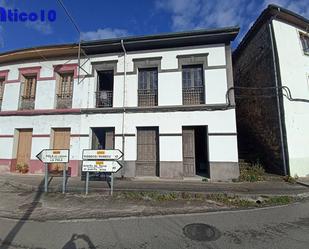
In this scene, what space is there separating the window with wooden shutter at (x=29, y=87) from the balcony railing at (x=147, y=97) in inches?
258

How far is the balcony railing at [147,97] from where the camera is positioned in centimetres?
1062

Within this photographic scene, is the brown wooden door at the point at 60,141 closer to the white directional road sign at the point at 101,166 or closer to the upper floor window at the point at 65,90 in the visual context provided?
the upper floor window at the point at 65,90

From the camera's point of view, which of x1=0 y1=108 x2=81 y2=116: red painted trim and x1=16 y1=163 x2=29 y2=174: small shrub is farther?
x1=16 y1=163 x2=29 y2=174: small shrub

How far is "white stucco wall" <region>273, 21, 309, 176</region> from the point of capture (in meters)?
9.51

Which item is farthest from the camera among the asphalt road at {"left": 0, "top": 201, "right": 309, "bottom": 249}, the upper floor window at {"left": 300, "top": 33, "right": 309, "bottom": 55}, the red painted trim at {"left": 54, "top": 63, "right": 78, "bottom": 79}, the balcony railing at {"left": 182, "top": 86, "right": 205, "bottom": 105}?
the red painted trim at {"left": 54, "top": 63, "right": 78, "bottom": 79}

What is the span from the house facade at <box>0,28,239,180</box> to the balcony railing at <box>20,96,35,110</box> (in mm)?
60

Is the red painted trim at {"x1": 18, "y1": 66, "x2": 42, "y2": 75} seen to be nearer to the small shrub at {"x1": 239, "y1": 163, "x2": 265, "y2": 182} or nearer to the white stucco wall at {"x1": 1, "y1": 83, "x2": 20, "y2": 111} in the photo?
the white stucco wall at {"x1": 1, "y1": 83, "x2": 20, "y2": 111}

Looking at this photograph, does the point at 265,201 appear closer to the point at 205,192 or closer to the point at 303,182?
the point at 205,192

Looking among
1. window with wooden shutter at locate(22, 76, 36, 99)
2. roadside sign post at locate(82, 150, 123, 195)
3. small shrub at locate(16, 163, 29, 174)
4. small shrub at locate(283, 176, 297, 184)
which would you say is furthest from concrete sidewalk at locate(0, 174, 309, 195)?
window with wooden shutter at locate(22, 76, 36, 99)

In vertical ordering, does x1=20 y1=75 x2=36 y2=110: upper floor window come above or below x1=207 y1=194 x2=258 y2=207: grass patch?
above

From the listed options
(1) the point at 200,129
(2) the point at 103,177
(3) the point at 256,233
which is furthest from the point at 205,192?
(2) the point at 103,177

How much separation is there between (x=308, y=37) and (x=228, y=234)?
11.8 meters

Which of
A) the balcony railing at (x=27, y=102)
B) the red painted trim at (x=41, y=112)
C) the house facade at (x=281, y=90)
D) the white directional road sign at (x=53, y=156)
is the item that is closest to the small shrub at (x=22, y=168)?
the red painted trim at (x=41, y=112)

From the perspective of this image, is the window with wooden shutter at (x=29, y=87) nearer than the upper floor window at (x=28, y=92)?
No
